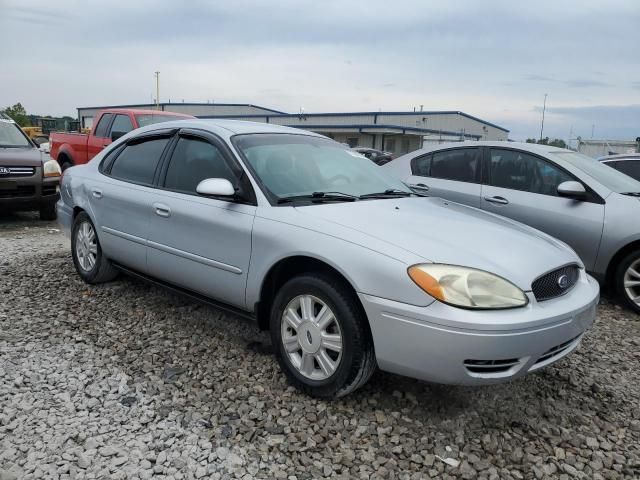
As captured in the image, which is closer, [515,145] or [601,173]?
[601,173]

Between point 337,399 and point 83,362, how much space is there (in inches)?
65.9

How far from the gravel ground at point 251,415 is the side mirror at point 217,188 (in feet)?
3.60

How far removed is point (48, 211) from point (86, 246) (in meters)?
4.30

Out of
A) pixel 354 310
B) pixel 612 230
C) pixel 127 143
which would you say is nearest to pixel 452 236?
pixel 354 310

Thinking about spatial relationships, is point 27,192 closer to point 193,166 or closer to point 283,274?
point 193,166

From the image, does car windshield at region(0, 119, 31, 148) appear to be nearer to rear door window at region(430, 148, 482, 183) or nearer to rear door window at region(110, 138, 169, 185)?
rear door window at region(110, 138, 169, 185)

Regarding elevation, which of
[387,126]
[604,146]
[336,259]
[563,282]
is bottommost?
[563,282]

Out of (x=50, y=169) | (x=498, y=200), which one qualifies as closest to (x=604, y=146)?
(x=498, y=200)

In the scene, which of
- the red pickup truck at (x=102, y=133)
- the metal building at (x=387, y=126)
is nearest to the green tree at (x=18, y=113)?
the metal building at (x=387, y=126)

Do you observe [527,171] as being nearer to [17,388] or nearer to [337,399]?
[337,399]

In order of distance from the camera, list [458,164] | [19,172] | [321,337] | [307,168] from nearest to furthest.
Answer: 1. [321,337]
2. [307,168]
3. [458,164]
4. [19,172]

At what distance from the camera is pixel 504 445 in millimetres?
2746

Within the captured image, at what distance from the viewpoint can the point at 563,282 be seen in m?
3.01

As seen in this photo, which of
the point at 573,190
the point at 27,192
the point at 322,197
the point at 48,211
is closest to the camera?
the point at 322,197
